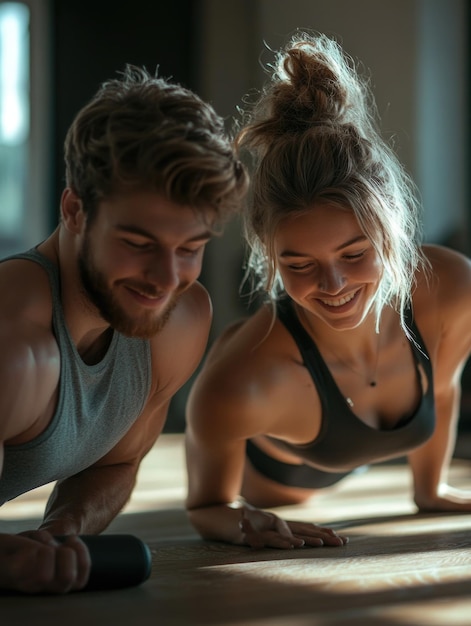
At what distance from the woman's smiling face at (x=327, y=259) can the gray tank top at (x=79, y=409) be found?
0.33 m

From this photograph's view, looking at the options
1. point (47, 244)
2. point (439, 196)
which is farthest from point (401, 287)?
point (439, 196)

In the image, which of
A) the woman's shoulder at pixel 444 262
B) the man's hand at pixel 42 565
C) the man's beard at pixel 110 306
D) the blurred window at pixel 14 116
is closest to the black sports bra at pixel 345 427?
the woman's shoulder at pixel 444 262

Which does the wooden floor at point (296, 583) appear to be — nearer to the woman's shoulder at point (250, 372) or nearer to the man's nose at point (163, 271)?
the woman's shoulder at point (250, 372)

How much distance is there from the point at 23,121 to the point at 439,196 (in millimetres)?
2433

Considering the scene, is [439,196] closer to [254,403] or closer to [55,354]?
[254,403]

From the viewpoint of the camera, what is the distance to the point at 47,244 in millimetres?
1573

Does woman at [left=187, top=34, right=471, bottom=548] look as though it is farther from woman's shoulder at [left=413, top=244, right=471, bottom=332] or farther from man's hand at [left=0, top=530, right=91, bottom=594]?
man's hand at [left=0, top=530, right=91, bottom=594]

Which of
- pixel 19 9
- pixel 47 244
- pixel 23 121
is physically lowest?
pixel 47 244

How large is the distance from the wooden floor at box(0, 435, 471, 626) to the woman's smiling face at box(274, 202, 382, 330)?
46 cm

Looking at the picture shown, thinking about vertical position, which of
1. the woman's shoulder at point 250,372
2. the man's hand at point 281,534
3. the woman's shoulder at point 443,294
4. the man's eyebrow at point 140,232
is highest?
the man's eyebrow at point 140,232

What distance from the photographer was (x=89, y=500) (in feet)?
5.41

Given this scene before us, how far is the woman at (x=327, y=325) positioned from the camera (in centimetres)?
176

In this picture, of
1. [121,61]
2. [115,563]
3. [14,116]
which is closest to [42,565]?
[115,563]

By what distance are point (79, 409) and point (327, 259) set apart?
54 cm
